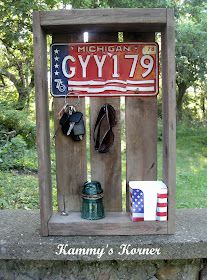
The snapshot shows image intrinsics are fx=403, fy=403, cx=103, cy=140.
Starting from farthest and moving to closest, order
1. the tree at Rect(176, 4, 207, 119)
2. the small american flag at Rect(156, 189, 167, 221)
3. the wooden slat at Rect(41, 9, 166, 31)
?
the tree at Rect(176, 4, 207, 119) → the small american flag at Rect(156, 189, 167, 221) → the wooden slat at Rect(41, 9, 166, 31)

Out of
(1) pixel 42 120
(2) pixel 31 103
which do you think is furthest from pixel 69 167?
(2) pixel 31 103

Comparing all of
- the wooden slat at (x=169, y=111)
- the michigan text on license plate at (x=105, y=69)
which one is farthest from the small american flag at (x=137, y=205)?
the michigan text on license plate at (x=105, y=69)

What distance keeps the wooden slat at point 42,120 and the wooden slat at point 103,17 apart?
99mm

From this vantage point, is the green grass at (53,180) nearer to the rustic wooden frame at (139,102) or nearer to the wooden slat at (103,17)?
the rustic wooden frame at (139,102)

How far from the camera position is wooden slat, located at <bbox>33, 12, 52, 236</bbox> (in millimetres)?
2357

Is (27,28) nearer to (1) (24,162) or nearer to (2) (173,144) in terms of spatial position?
(1) (24,162)

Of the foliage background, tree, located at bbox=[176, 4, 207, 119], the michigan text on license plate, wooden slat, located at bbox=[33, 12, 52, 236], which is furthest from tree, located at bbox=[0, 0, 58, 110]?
wooden slat, located at bbox=[33, 12, 52, 236]

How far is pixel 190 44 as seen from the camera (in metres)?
11.9

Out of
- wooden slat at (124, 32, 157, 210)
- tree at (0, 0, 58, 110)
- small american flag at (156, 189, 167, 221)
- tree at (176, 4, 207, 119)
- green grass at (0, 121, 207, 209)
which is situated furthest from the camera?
tree at (176, 4, 207, 119)

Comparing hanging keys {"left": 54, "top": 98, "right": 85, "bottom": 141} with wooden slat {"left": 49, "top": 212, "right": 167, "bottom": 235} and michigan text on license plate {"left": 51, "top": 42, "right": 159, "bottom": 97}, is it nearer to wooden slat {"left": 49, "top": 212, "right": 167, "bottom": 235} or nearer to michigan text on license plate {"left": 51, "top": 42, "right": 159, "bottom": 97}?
michigan text on license plate {"left": 51, "top": 42, "right": 159, "bottom": 97}

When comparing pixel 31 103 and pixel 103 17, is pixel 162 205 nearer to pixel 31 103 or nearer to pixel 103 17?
pixel 103 17

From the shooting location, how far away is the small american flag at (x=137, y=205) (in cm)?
249

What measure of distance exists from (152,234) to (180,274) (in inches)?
12.2

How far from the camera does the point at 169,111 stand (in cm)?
237
